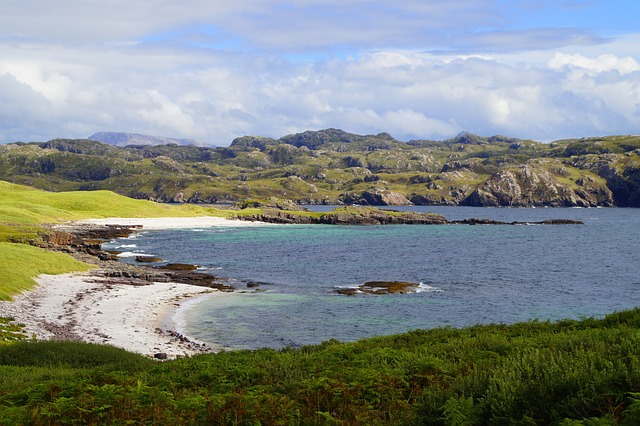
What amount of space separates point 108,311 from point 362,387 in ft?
130

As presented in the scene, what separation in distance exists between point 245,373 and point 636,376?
12.5 metres

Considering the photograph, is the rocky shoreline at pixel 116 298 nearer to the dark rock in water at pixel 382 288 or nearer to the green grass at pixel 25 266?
the dark rock in water at pixel 382 288

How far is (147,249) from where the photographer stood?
354 ft

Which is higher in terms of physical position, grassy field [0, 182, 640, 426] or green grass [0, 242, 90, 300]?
grassy field [0, 182, 640, 426]

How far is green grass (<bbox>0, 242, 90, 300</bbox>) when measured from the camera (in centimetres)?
5141

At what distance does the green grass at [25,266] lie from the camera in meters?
51.4

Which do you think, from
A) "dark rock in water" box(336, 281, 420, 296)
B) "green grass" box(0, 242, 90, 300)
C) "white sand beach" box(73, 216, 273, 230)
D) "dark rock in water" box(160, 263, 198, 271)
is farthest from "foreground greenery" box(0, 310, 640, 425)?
"white sand beach" box(73, 216, 273, 230)

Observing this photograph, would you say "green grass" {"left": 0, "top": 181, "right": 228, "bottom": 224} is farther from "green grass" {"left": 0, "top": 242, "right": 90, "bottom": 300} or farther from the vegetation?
the vegetation

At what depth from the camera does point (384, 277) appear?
263 ft

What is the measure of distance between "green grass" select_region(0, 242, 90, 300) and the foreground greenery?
1197 inches

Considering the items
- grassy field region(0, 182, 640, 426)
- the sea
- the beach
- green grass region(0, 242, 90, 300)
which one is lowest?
the sea

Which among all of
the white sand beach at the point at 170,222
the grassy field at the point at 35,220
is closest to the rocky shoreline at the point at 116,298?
the grassy field at the point at 35,220

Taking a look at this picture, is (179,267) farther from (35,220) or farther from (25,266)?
(35,220)

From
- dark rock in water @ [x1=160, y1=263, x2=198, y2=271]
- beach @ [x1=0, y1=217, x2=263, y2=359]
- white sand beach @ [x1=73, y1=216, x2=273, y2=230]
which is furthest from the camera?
white sand beach @ [x1=73, y1=216, x2=273, y2=230]
